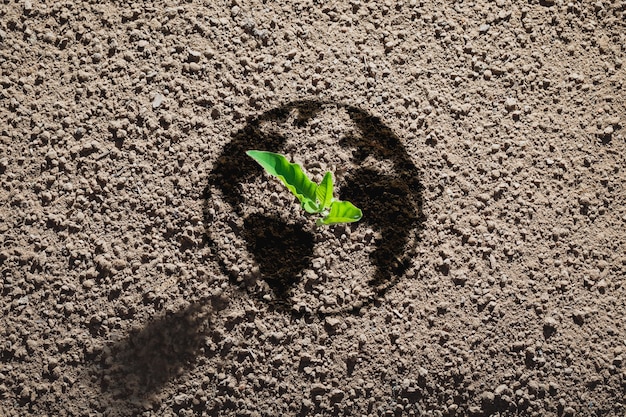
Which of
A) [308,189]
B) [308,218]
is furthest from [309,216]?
[308,189]

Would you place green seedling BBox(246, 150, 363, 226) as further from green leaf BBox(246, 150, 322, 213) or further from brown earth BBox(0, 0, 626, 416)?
brown earth BBox(0, 0, 626, 416)

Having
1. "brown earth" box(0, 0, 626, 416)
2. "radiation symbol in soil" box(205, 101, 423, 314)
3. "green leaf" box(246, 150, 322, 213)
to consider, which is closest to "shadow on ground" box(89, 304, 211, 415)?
"brown earth" box(0, 0, 626, 416)

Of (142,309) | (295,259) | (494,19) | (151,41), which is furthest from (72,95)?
(494,19)

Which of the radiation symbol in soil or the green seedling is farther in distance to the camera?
the radiation symbol in soil

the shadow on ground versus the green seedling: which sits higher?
the green seedling

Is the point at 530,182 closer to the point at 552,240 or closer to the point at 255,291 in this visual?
the point at 552,240

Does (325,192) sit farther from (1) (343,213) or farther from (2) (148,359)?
(2) (148,359)
